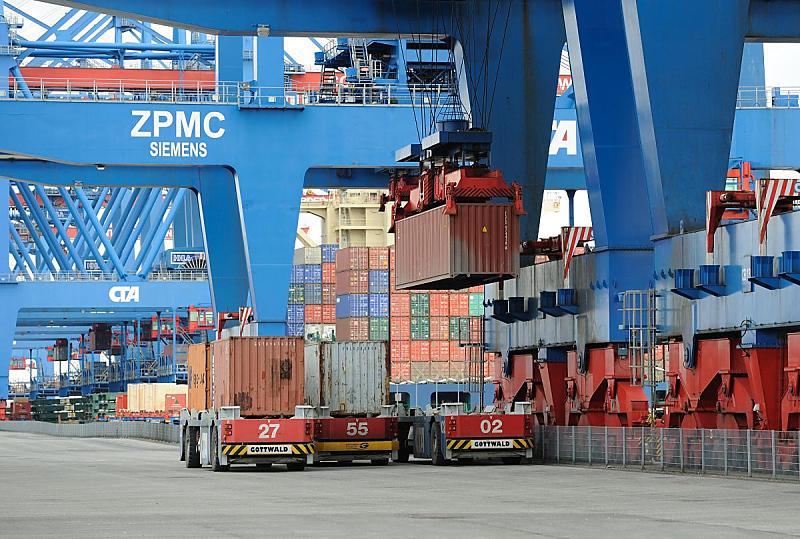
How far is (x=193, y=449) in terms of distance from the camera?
33000 millimetres

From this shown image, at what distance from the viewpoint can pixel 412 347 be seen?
7338cm

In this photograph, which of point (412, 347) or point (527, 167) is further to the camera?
point (412, 347)

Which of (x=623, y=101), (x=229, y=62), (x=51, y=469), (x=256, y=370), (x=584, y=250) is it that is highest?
(x=229, y=62)

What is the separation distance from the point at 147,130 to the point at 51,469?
34.6 feet

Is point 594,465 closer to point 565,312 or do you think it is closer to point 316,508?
point 565,312

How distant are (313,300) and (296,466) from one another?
48822mm

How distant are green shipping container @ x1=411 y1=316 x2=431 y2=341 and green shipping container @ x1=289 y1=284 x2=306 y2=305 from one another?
24.8 feet

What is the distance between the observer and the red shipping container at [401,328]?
241 feet

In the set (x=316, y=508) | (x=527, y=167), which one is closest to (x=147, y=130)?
(x=527, y=167)

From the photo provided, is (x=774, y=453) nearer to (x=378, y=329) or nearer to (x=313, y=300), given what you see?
(x=378, y=329)

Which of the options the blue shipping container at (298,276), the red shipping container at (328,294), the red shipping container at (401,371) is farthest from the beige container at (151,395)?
the red shipping container at (401,371)

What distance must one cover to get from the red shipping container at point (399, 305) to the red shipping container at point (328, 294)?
19.9 ft

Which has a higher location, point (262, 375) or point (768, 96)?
point (768, 96)

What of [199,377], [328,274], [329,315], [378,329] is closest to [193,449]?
[199,377]
